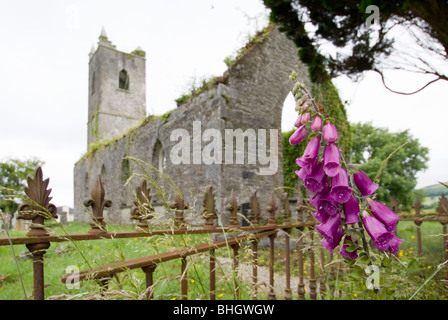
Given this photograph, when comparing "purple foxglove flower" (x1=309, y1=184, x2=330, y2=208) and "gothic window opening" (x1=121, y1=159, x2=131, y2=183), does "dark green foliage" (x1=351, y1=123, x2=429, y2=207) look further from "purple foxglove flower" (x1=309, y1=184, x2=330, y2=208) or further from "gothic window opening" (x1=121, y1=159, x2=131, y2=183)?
"purple foxglove flower" (x1=309, y1=184, x2=330, y2=208)

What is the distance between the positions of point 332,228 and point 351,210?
3.4 inches

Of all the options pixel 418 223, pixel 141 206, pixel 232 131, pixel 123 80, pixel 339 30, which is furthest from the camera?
pixel 123 80

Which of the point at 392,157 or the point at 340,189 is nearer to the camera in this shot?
the point at 340,189

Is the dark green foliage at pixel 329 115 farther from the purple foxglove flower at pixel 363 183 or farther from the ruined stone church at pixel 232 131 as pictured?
the purple foxglove flower at pixel 363 183

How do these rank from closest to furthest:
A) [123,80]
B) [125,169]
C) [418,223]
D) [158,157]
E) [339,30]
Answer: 1. [418,223]
2. [339,30]
3. [158,157]
4. [125,169]
5. [123,80]

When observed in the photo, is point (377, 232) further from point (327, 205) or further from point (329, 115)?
point (329, 115)

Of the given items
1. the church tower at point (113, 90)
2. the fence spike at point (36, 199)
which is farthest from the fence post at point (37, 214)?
the church tower at point (113, 90)

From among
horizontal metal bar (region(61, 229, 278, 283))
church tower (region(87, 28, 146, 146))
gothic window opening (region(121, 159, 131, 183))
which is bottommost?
horizontal metal bar (region(61, 229, 278, 283))

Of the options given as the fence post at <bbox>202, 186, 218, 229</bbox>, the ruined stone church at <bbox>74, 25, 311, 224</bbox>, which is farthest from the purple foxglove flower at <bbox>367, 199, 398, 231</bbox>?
the ruined stone church at <bbox>74, 25, 311, 224</bbox>

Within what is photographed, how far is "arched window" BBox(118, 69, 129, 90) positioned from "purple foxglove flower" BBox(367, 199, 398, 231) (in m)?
25.1

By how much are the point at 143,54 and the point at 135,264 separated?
26148 mm

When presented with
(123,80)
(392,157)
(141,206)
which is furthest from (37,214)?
(392,157)

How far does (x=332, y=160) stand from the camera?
3.05 ft

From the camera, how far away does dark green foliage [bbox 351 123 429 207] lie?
31297 mm
